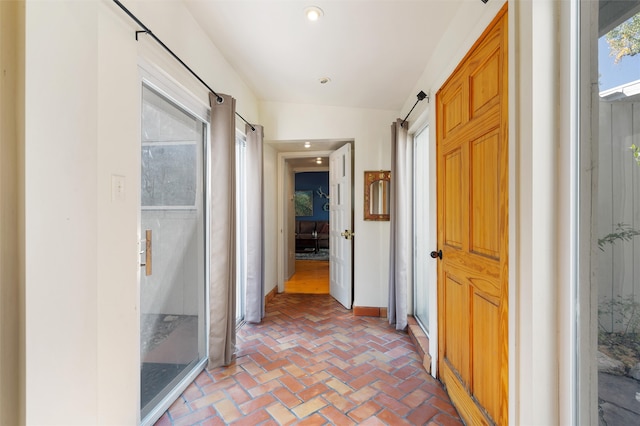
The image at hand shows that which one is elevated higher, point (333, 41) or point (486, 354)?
point (333, 41)

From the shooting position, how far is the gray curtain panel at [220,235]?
202 centimetres

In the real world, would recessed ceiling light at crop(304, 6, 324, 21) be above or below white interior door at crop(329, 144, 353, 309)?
above

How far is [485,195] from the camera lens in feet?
4.32

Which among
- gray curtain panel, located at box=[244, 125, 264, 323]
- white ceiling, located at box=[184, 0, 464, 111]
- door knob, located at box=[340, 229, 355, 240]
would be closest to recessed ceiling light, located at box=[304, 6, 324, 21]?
white ceiling, located at box=[184, 0, 464, 111]

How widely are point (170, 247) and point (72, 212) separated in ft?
3.44

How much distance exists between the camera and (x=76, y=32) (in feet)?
2.54

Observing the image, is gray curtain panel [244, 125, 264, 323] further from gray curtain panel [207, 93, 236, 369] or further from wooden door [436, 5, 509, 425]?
wooden door [436, 5, 509, 425]

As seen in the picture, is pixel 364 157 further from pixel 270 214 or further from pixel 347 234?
pixel 270 214

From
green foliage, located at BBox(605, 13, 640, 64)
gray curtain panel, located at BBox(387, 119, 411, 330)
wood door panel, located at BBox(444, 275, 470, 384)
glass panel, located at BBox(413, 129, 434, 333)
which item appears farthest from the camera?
gray curtain panel, located at BBox(387, 119, 411, 330)

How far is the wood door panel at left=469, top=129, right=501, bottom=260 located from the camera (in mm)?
1222

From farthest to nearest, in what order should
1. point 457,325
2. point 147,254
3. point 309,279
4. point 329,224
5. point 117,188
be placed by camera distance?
point 309,279 → point 329,224 → point 457,325 → point 147,254 → point 117,188

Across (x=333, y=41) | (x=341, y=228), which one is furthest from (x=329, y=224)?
(x=333, y=41)

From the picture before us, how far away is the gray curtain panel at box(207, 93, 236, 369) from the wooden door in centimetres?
159

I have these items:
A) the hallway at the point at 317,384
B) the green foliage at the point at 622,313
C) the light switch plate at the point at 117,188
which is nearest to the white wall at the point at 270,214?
the hallway at the point at 317,384
